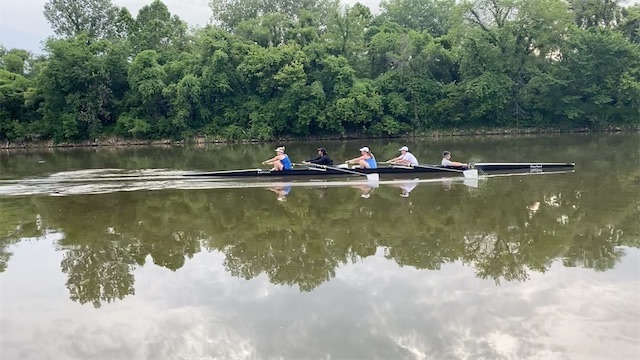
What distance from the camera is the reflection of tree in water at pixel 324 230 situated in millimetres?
7836

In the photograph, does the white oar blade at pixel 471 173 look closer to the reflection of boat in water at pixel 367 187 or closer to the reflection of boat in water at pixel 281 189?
the reflection of boat in water at pixel 367 187

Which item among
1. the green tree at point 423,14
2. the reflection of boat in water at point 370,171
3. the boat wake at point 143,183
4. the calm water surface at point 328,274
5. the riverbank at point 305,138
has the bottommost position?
the calm water surface at point 328,274

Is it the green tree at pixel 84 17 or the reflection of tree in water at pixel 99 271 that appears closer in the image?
the reflection of tree in water at pixel 99 271

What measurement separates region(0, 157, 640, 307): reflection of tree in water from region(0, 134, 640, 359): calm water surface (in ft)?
0.15

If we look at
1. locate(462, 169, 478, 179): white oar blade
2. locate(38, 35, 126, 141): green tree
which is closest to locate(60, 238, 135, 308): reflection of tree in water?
locate(462, 169, 478, 179): white oar blade

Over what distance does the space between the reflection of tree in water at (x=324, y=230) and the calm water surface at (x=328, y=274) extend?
44mm

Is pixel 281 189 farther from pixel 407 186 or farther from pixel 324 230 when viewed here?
pixel 324 230

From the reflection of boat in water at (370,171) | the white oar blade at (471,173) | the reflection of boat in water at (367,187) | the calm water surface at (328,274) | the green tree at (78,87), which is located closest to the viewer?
the calm water surface at (328,274)

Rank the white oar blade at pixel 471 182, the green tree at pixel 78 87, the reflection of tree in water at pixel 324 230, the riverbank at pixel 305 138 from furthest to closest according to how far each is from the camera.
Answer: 1. the riverbank at pixel 305 138
2. the green tree at pixel 78 87
3. the white oar blade at pixel 471 182
4. the reflection of tree in water at pixel 324 230

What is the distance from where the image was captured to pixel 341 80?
39.0 meters

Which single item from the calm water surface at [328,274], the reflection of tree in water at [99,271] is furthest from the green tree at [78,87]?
the reflection of tree in water at [99,271]

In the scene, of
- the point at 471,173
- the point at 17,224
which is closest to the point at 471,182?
the point at 471,173

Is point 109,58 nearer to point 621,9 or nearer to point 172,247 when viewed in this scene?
point 172,247

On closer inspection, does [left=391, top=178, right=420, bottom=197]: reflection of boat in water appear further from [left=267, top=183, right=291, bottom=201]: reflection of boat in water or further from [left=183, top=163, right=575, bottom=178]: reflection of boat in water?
[left=267, top=183, right=291, bottom=201]: reflection of boat in water
